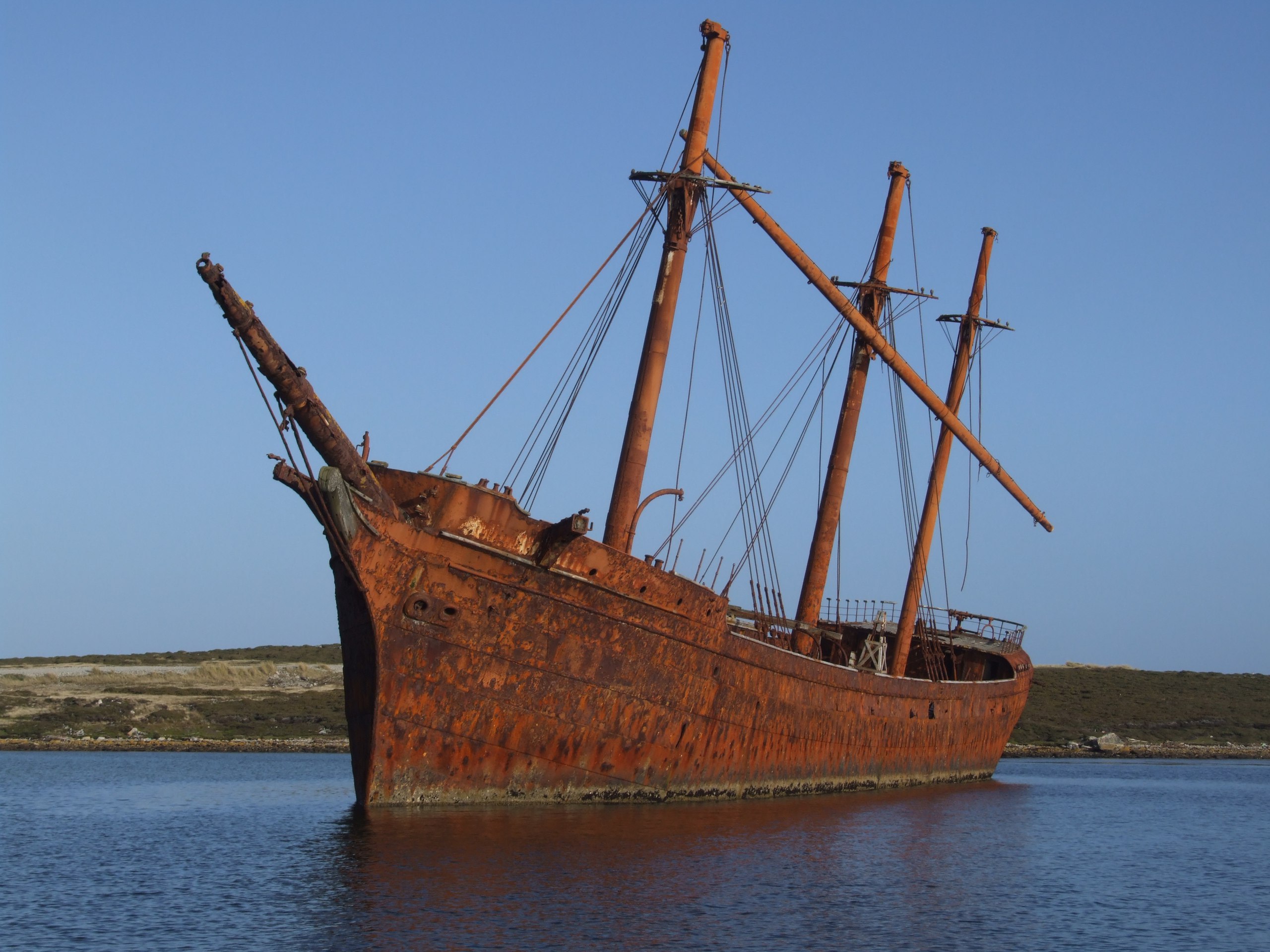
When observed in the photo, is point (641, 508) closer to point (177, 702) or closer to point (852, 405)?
point (852, 405)

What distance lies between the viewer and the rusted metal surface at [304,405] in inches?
748

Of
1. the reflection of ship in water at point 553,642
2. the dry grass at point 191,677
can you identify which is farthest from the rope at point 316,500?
the dry grass at point 191,677

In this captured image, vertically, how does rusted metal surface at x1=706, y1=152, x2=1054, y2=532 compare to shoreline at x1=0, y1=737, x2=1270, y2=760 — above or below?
above

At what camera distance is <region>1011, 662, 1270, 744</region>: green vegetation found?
60.2m

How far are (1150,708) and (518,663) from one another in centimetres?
5497

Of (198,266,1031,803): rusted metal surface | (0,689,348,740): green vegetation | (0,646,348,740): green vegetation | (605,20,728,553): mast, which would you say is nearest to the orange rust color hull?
(198,266,1031,803): rusted metal surface

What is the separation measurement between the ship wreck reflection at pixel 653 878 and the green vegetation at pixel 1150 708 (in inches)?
1539

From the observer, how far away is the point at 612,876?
54.3 ft

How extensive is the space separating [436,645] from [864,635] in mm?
19524

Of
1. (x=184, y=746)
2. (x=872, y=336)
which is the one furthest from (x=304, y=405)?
(x=184, y=746)

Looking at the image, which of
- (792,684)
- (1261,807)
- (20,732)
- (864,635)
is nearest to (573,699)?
(792,684)

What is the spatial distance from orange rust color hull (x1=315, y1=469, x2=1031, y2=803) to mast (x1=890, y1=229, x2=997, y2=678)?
11826mm

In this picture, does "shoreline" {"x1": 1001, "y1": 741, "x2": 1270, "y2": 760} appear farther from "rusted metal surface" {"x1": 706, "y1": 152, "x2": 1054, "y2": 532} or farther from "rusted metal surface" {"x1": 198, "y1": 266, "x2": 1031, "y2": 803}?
"rusted metal surface" {"x1": 198, "y1": 266, "x2": 1031, "y2": 803}

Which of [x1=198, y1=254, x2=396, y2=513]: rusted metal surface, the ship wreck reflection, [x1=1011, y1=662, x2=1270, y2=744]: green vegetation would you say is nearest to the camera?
the ship wreck reflection
